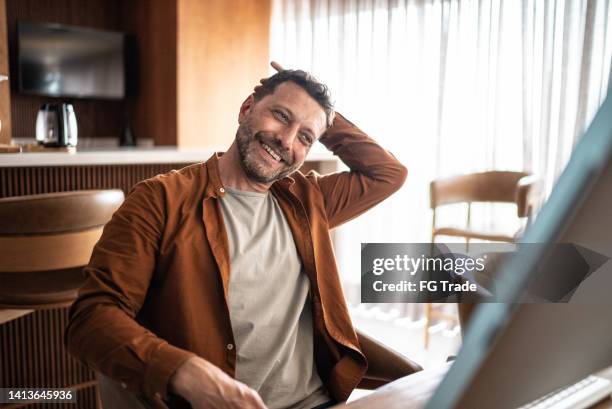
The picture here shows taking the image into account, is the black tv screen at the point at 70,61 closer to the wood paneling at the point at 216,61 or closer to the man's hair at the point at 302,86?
the wood paneling at the point at 216,61

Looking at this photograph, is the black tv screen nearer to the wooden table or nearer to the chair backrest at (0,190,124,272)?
the chair backrest at (0,190,124,272)

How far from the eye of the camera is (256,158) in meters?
1.25

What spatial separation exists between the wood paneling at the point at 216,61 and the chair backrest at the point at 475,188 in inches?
82.5

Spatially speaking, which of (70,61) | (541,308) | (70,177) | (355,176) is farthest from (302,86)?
(70,61)

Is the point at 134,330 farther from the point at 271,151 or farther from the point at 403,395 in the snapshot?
the point at 271,151

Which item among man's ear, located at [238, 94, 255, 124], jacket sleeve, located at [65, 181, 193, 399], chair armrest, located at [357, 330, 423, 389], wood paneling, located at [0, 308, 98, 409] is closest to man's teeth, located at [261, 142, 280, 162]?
man's ear, located at [238, 94, 255, 124]

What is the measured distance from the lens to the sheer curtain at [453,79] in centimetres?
311

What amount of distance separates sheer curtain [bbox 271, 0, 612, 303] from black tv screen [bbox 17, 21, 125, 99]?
5.63ft

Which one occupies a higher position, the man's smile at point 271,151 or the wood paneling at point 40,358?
the man's smile at point 271,151

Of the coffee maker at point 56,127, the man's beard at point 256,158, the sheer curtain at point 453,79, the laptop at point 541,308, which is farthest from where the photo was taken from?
the sheer curtain at point 453,79

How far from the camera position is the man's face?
1.25 metres

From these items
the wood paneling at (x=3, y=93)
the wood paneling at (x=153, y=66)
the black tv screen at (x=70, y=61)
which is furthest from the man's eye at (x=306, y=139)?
the black tv screen at (x=70, y=61)

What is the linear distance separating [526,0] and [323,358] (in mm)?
2756

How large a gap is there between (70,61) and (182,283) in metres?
4.36
